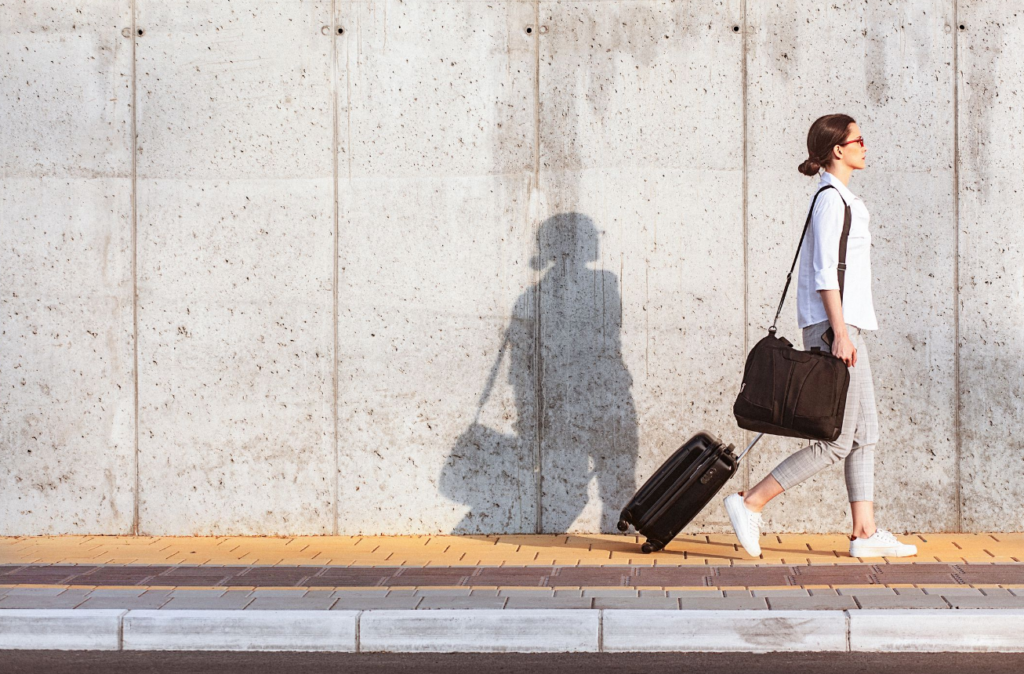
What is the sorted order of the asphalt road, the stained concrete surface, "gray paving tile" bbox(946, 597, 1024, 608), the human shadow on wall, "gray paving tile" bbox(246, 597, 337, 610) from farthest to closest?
the stained concrete surface → the human shadow on wall → "gray paving tile" bbox(246, 597, 337, 610) → "gray paving tile" bbox(946, 597, 1024, 608) → the asphalt road

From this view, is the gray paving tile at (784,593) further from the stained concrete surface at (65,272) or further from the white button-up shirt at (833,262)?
the stained concrete surface at (65,272)

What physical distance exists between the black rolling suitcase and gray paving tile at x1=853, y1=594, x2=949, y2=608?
128 cm

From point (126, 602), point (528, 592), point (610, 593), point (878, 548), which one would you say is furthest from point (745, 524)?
point (126, 602)

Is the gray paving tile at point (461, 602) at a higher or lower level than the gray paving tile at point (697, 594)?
lower

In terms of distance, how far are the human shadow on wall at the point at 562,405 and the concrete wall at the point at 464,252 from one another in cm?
2

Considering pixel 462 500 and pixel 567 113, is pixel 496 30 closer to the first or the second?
pixel 567 113

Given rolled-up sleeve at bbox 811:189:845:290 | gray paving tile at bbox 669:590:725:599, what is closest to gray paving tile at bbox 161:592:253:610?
gray paving tile at bbox 669:590:725:599

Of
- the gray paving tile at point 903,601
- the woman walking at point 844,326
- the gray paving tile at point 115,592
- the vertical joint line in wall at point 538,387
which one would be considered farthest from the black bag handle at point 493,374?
the gray paving tile at point 903,601

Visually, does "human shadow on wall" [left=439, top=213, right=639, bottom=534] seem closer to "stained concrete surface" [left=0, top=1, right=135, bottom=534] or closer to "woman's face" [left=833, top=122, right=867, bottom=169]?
"woman's face" [left=833, top=122, right=867, bottom=169]

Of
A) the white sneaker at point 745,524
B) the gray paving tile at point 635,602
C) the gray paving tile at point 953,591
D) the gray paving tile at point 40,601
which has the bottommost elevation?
the gray paving tile at point 40,601

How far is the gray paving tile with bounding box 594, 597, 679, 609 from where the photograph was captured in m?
4.89

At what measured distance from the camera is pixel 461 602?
502cm

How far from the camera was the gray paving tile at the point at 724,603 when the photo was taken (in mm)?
4855

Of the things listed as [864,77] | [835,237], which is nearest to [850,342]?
[835,237]
